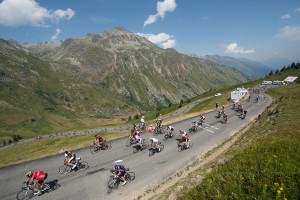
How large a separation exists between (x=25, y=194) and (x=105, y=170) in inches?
305

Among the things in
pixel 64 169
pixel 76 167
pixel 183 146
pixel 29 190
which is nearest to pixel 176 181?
pixel 183 146

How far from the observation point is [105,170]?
1070 inches

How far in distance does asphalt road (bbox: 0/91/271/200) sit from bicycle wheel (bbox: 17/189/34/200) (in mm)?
509

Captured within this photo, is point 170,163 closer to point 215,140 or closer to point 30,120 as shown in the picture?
point 215,140

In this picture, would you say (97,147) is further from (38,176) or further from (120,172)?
(120,172)

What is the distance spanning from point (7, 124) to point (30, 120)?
51.7 ft

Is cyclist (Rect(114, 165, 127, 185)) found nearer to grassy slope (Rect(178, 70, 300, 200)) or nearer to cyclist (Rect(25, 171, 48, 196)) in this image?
cyclist (Rect(25, 171, 48, 196))

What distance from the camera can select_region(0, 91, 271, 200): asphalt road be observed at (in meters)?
22.7

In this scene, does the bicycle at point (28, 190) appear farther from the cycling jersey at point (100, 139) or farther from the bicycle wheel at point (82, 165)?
the cycling jersey at point (100, 139)

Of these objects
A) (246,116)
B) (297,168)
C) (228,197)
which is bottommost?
(246,116)

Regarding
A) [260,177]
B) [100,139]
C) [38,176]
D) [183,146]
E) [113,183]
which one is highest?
[260,177]

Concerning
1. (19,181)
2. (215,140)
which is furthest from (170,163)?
(19,181)

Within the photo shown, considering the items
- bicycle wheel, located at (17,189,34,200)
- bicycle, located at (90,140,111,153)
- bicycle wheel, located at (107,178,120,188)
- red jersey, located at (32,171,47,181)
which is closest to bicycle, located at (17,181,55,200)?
bicycle wheel, located at (17,189,34,200)

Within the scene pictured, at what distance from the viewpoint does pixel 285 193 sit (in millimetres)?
10148
